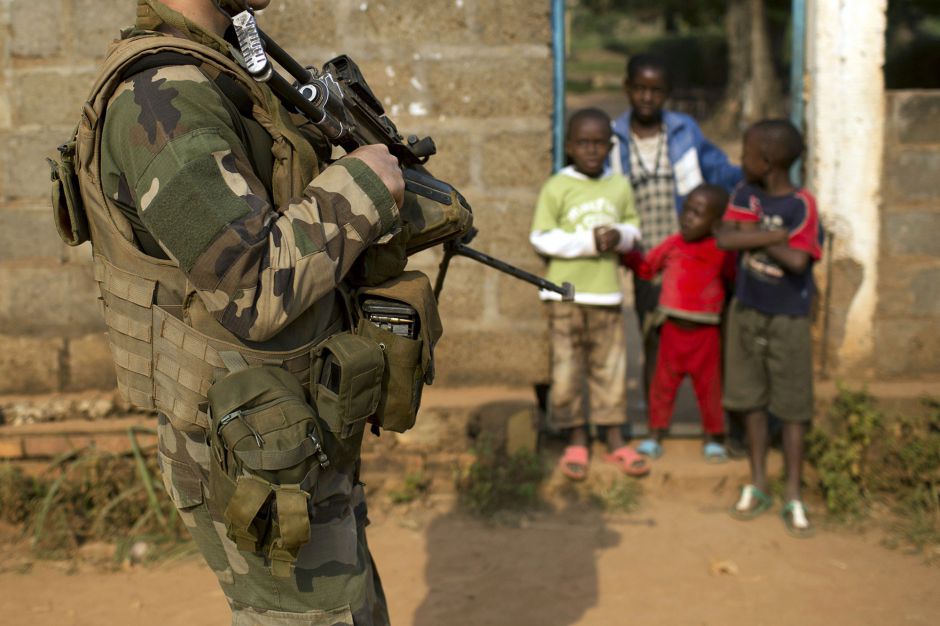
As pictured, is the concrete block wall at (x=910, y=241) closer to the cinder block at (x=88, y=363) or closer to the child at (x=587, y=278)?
the child at (x=587, y=278)

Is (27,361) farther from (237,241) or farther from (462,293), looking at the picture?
(237,241)

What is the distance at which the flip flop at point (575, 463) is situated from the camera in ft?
14.5

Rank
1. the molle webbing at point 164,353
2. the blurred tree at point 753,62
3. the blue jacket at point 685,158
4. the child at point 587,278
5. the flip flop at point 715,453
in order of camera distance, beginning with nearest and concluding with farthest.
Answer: the molle webbing at point 164,353 < the child at point 587,278 < the flip flop at point 715,453 < the blue jacket at point 685,158 < the blurred tree at point 753,62

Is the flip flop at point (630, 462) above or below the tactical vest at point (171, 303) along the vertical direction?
below

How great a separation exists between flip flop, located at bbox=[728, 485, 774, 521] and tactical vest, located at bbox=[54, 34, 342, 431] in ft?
8.79

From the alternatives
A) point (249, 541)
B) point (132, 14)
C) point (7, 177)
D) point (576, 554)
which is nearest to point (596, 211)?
point (576, 554)

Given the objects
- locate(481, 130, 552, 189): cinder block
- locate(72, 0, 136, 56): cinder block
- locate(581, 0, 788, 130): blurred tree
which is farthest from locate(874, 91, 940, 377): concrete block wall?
locate(581, 0, 788, 130): blurred tree

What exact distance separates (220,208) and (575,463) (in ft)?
9.41

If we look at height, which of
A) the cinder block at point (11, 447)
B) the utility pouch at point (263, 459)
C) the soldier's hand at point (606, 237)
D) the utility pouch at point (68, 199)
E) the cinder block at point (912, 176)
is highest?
the cinder block at point (912, 176)

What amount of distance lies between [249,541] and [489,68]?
2746mm

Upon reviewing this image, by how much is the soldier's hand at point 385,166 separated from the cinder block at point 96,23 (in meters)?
2.55

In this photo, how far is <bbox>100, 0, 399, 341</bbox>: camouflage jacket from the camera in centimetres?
181

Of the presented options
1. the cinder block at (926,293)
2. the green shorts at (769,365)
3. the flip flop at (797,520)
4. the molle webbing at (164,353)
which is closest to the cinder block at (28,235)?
the molle webbing at (164,353)

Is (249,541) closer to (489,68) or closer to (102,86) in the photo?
(102,86)
